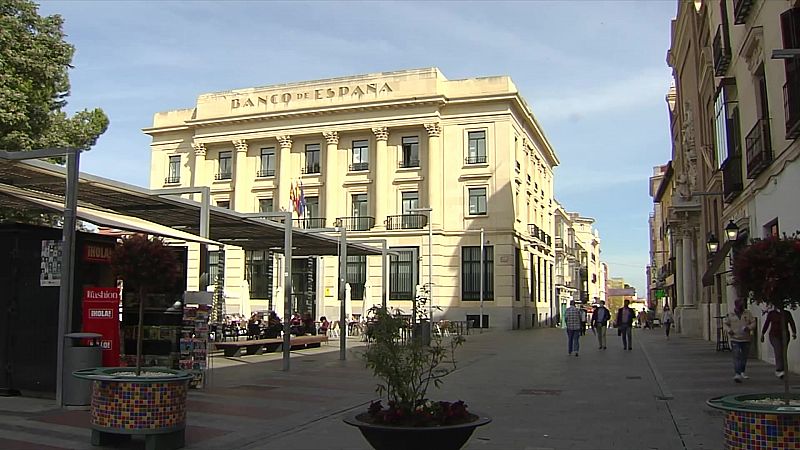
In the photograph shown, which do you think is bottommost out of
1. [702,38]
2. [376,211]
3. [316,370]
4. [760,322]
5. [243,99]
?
[316,370]

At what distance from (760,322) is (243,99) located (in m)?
38.9

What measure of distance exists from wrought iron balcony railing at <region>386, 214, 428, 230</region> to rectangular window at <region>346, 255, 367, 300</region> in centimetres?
281

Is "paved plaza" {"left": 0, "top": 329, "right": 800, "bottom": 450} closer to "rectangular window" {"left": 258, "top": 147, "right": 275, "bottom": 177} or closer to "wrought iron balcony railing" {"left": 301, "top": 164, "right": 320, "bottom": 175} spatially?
"wrought iron balcony railing" {"left": 301, "top": 164, "right": 320, "bottom": 175}

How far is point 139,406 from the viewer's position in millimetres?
8016

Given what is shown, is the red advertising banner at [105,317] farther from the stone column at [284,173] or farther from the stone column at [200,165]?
the stone column at [200,165]

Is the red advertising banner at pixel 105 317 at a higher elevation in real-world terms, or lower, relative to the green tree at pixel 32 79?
lower

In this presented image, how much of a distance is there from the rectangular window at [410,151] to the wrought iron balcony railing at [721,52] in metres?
24.8

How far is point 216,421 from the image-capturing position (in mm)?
10398

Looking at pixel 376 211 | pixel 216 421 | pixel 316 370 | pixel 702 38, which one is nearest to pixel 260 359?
pixel 316 370

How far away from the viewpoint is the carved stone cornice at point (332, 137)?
48375mm

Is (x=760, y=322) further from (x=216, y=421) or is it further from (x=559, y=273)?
(x=559, y=273)

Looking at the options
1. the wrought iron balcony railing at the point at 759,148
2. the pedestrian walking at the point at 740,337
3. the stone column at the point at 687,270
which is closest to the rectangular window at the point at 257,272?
the stone column at the point at 687,270

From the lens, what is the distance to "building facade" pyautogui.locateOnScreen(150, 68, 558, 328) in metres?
45.6

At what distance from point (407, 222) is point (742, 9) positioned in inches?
1166
